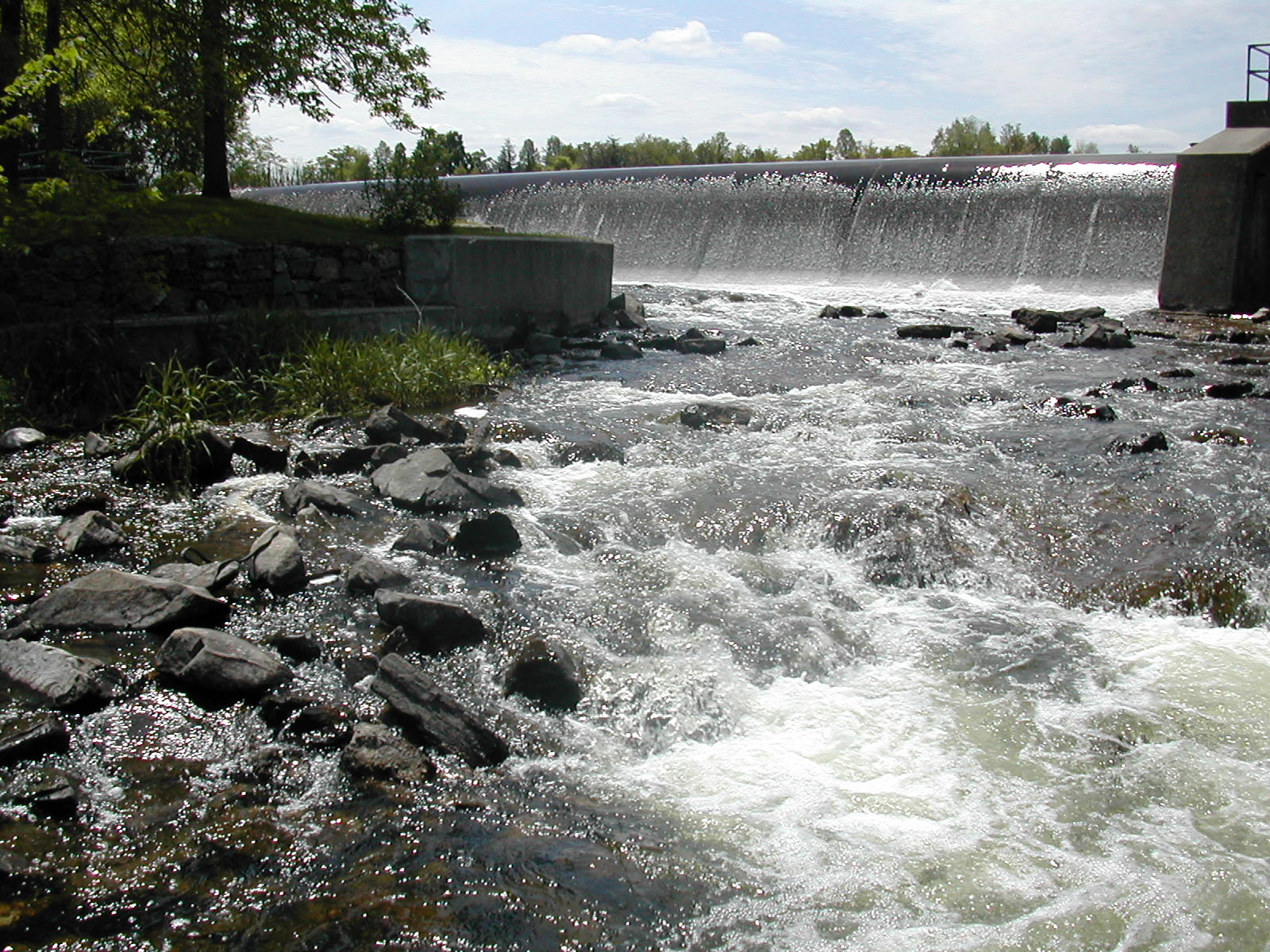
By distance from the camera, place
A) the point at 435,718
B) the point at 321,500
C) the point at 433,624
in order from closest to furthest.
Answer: the point at 435,718, the point at 433,624, the point at 321,500

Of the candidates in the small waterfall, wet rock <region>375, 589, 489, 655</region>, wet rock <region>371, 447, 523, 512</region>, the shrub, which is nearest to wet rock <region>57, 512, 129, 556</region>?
wet rock <region>371, 447, 523, 512</region>

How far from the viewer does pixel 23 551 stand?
5.77m

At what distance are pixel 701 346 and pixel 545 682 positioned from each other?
966 cm

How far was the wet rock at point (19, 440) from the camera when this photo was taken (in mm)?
7957

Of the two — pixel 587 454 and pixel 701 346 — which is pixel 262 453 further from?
pixel 701 346

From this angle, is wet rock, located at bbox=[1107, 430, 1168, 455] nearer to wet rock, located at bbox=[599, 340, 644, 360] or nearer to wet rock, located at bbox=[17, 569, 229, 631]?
wet rock, located at bbox=[599, 340, 644, 360]

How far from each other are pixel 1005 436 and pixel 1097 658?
4262 mm

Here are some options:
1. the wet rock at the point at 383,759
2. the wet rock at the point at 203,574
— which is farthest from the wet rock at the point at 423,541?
the wet rock at the point at 383,759

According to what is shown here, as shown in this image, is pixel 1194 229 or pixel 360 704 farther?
pixel 1194 229

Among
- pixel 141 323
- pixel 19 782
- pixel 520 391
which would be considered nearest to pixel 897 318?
pixel 520 391

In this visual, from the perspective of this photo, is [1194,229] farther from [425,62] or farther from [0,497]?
[0,497]

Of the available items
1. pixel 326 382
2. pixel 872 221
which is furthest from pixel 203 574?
pixel 872 221

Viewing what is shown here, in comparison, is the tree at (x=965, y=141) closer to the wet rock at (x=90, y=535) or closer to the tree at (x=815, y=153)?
the tree at (x=815, y=153)

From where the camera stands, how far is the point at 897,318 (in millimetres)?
16391
